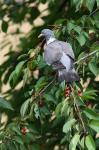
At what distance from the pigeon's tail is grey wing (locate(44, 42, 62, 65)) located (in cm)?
7

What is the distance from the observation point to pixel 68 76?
254cm

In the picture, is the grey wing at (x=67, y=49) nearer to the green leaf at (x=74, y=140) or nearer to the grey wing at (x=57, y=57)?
the grey wing at (x=57, y=57)

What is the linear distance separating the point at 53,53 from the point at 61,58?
47 mm

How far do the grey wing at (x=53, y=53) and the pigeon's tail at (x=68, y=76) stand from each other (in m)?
0.07

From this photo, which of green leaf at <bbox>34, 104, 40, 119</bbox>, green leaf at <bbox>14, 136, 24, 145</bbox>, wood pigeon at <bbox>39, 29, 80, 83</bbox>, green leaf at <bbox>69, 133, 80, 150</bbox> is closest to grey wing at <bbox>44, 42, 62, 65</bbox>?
wood pigeon at <bbox>39, 29, 80, 83</bbox>

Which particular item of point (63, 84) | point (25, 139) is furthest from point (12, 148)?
point (63, 84)

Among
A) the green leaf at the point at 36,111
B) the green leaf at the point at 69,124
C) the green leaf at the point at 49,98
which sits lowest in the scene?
the green leaf at the point at 69,124

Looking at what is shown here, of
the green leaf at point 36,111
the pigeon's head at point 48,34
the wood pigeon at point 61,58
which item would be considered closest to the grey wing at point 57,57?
the wood pigeon at point 61,58

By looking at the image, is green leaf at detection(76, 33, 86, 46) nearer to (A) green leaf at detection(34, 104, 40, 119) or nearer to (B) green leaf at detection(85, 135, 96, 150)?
(A) green leaf at detection(34, 104, 40, 119)

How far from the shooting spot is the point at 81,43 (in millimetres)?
2783

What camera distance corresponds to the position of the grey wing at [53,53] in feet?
8.65

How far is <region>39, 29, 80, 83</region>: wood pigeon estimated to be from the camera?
8.35 ft

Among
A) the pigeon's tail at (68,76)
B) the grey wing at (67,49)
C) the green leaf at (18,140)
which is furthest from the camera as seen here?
the green leaf at (18,140)

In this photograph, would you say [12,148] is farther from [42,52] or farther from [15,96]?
[15,96]
